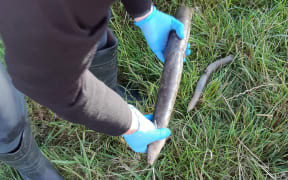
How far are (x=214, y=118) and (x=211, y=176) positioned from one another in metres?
0.32

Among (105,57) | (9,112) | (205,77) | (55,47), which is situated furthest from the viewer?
(205,77)

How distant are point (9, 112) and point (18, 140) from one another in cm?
18

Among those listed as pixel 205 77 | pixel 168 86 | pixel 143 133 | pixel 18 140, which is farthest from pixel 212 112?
pixel 18 140

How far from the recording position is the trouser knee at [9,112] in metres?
1.07

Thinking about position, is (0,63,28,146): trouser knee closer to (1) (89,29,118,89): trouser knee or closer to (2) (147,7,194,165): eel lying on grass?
(1) (89,29,118,89): trouser knee

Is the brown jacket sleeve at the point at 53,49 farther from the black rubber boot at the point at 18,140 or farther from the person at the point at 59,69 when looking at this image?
the black rubber boot at the point at 18,140

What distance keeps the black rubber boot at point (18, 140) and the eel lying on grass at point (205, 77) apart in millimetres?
818

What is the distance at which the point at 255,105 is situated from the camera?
1.44m

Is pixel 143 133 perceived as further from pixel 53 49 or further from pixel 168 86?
pixel 53 49

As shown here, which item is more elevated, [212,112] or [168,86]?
[168,86]

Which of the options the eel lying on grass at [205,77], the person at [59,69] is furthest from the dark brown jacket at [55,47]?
the eel lying on grass at [205,77]

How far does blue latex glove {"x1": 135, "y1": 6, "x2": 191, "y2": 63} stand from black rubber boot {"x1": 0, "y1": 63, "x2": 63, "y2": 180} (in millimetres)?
731

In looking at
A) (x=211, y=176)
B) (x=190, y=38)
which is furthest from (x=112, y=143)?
(x=190, y=38)

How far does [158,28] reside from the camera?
1.48m
